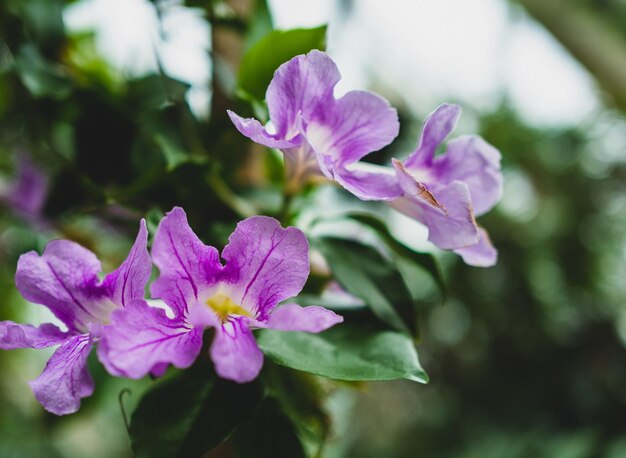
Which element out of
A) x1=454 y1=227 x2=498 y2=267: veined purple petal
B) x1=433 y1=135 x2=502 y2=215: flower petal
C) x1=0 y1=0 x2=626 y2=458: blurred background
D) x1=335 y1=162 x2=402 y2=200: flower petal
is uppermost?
x1=433 y1=135 x2=502 y2=215: flower petal

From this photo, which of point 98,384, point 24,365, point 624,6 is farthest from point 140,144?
point 624,6

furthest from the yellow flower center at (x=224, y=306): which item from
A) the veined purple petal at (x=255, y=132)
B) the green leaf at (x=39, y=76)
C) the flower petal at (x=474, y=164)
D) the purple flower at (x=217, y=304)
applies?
the green leaf at (x=39, y=76)

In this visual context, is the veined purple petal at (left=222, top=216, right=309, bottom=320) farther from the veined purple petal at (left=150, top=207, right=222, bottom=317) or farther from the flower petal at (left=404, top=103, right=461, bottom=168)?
the flower petal at (left=404, top=103, right=461, bottom=168)

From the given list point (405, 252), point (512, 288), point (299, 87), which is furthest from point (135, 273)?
point (512, 288)

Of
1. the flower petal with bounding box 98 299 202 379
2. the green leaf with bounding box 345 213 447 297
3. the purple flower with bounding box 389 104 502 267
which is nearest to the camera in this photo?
the flower petal with bounding box 98 299 202 379

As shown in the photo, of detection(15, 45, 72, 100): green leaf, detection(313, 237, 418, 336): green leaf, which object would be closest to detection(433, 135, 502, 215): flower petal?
detection(313, 237, 418, 336): green leaf

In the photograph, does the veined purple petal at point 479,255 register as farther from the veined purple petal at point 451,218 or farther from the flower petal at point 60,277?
the flower petal at point 60,277

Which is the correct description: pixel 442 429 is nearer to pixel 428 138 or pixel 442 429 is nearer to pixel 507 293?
pixel 507 293

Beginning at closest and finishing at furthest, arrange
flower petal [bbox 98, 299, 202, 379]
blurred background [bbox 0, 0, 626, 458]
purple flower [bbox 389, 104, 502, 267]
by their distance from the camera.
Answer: flower petal [bbox 98, 299, 202, 379] → purple flower [bbox 389, 104, 502, 267] → blurred background [bbox 0, 0, 626, 458]
